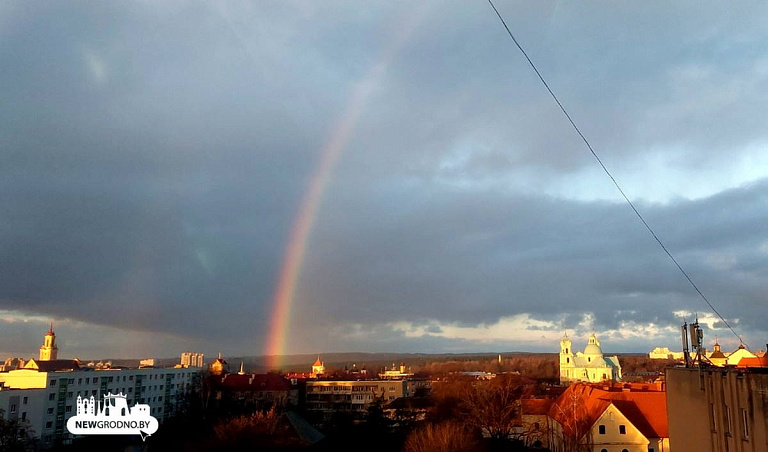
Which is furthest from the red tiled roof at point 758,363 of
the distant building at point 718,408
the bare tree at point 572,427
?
the bare tree at point 572,427

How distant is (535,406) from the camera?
193 feet

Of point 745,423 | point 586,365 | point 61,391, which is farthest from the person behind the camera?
point 586,365

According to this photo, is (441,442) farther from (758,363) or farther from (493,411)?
(758,363)

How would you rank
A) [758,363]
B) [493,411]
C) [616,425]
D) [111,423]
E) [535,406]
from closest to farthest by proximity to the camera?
[111,423] → [758,363] → [616,425] → [493,411] → [535,406]

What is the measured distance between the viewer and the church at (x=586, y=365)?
12056 centimetres

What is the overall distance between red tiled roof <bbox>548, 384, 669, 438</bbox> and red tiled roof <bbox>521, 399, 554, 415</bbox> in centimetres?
868

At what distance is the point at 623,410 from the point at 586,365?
85.7 metres

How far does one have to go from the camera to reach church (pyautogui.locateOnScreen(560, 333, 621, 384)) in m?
121

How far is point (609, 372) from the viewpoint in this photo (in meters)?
122

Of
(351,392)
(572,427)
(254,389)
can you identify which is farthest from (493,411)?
(351,392)

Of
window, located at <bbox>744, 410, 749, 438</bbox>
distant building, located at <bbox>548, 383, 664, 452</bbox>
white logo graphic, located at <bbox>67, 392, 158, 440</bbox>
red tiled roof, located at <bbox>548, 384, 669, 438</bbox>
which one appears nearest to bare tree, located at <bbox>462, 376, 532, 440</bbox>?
red tiled roof, located at <bbox>548, 384, 669, 438</bbox>

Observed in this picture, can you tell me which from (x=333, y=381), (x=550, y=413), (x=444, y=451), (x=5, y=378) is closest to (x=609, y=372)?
(x=333, y=381)

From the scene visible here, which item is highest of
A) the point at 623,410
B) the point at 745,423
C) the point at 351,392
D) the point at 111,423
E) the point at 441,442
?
the point at 745,423

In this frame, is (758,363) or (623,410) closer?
(758,363)
